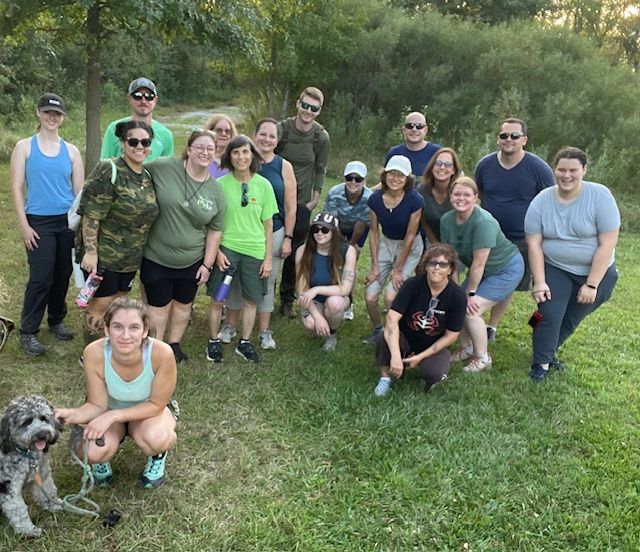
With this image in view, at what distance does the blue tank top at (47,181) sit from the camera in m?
4.15

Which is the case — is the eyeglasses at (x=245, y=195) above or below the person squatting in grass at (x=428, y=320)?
above

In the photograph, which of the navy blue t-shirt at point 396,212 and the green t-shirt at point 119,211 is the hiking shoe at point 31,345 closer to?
the green t-shirt at point 119,211

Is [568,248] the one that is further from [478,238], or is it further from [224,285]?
[224,285]

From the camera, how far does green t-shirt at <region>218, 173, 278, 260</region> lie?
4.35m

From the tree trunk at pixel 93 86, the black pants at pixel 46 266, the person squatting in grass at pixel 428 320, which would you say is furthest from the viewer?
the tree trunk at pixel 93 86

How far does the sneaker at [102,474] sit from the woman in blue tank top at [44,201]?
1.71m

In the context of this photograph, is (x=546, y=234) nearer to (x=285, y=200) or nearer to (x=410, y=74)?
(x=285, y=200)

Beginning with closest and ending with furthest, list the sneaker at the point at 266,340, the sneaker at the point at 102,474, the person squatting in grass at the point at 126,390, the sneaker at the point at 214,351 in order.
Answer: the person squatting in grass at the point at 126,390, the sneaker at the point at 102,474, the sneaker at the point at 214,351, the sneaker at the point at 266,340

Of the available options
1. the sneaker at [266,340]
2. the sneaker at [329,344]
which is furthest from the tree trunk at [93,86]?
the sneaker at [329,344]

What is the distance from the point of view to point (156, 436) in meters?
2.94

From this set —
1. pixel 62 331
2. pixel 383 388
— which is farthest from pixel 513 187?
pixel 62 331

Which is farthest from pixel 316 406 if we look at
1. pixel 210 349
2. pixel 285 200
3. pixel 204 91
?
pixel 204 91

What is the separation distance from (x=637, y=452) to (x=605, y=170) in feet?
33.7

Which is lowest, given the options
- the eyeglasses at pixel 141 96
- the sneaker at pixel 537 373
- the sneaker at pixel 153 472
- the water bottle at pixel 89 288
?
the sneaker at pixel 537 373
